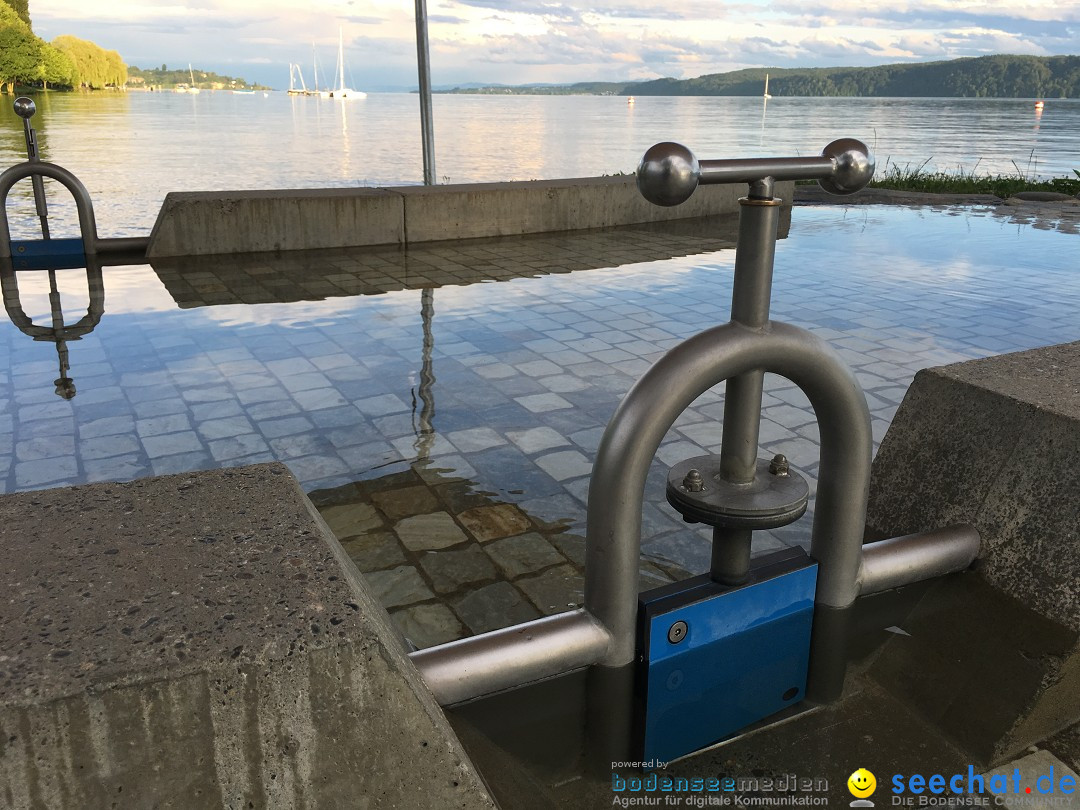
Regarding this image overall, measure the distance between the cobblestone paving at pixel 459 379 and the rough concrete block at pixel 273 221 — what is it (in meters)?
0.50

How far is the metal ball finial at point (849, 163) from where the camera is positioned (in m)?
1.84

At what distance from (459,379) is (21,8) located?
115 m

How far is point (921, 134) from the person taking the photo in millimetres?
59719

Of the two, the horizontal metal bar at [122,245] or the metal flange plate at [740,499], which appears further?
the horizontal metal bar at [122,245]

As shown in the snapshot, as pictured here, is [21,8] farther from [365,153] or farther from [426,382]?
[426,382]

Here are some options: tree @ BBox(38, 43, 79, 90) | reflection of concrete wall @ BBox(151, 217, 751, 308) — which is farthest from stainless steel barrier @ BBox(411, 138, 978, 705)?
tree @ BBox(38, 43, 79, 90)

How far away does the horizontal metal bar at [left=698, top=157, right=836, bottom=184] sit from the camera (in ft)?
5.70

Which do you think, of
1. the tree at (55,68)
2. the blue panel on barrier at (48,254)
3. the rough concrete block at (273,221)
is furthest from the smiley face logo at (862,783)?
the tree at (55,68)

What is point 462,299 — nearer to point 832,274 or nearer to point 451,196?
point 451,196

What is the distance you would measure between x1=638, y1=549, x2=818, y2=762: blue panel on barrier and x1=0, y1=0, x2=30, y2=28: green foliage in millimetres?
112118

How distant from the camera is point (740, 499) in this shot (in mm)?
1919

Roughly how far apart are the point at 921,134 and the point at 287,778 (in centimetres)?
6625

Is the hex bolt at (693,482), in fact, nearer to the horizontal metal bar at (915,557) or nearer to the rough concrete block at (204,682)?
the horizontal metal bar at (915,557)

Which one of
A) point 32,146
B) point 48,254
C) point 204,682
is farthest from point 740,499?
point 48,254
